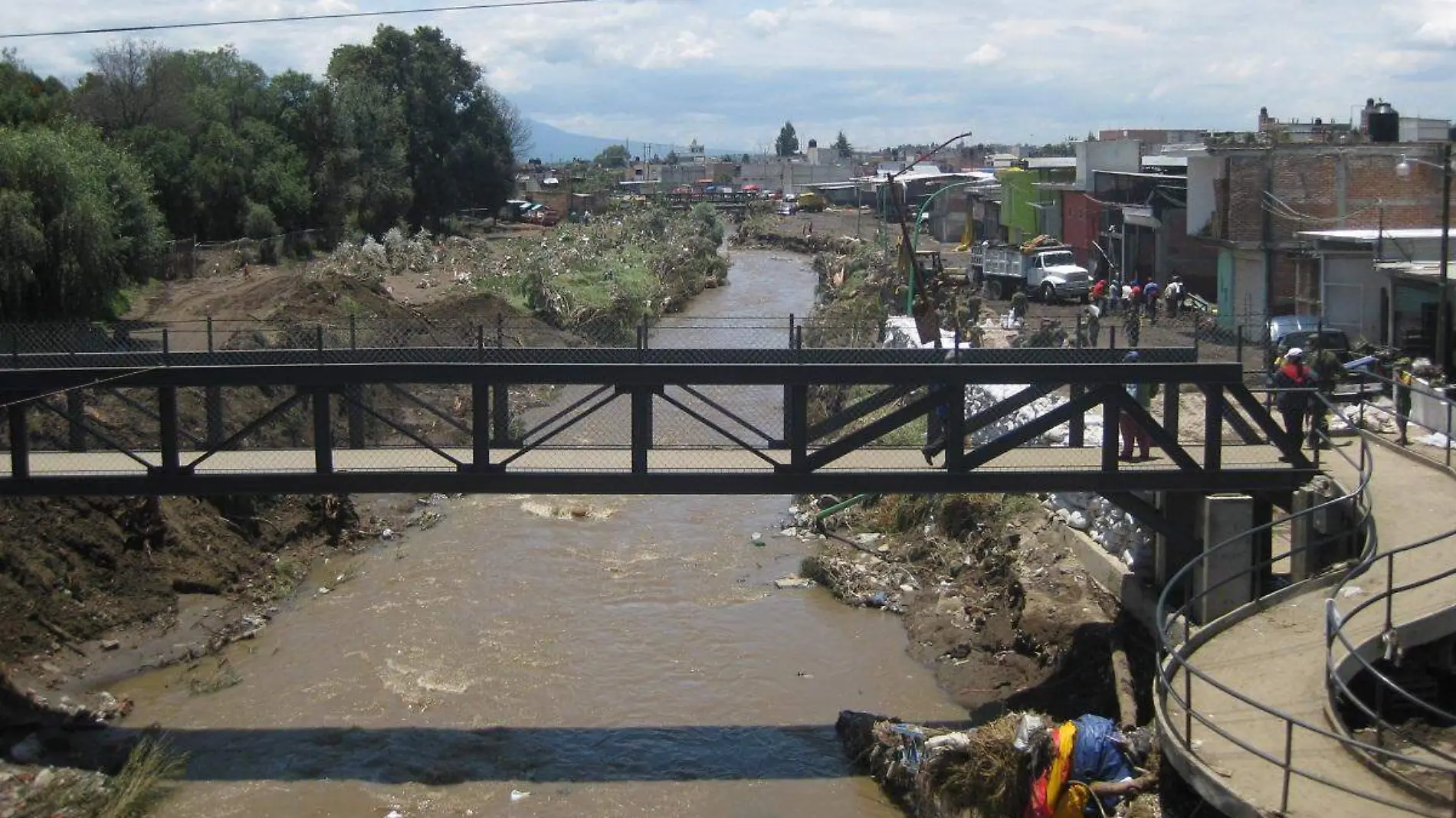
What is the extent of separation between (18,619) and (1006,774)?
Answer: 12.5 m

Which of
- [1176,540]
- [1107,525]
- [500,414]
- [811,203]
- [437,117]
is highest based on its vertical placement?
[437,117]

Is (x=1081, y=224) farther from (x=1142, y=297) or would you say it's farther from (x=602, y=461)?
(x=602, y=461)

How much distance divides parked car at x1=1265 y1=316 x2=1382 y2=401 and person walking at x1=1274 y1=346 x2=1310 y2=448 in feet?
1.65

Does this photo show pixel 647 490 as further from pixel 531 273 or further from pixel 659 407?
pixel 531 273

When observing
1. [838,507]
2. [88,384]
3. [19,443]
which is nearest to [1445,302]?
[838,507]

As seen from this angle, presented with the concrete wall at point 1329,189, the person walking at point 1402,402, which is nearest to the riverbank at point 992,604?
the person walking at point 1402,402

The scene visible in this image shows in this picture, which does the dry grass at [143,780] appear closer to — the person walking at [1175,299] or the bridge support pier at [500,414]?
the bridge support pier at [500,414]

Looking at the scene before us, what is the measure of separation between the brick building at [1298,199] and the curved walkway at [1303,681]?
20.4 meters

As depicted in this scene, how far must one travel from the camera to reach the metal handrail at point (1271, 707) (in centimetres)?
912

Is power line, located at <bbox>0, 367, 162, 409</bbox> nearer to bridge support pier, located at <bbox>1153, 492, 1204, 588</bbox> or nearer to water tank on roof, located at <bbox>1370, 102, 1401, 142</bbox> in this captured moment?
bridge support pier, located at <bbox>1153, 492, 1204, 588</bbox>

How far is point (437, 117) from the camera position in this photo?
262ft

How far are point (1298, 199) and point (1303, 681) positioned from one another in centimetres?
2728

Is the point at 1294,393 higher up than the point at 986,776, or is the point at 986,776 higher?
the point at 1294,393

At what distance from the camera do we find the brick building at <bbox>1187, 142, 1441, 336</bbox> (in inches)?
1387
